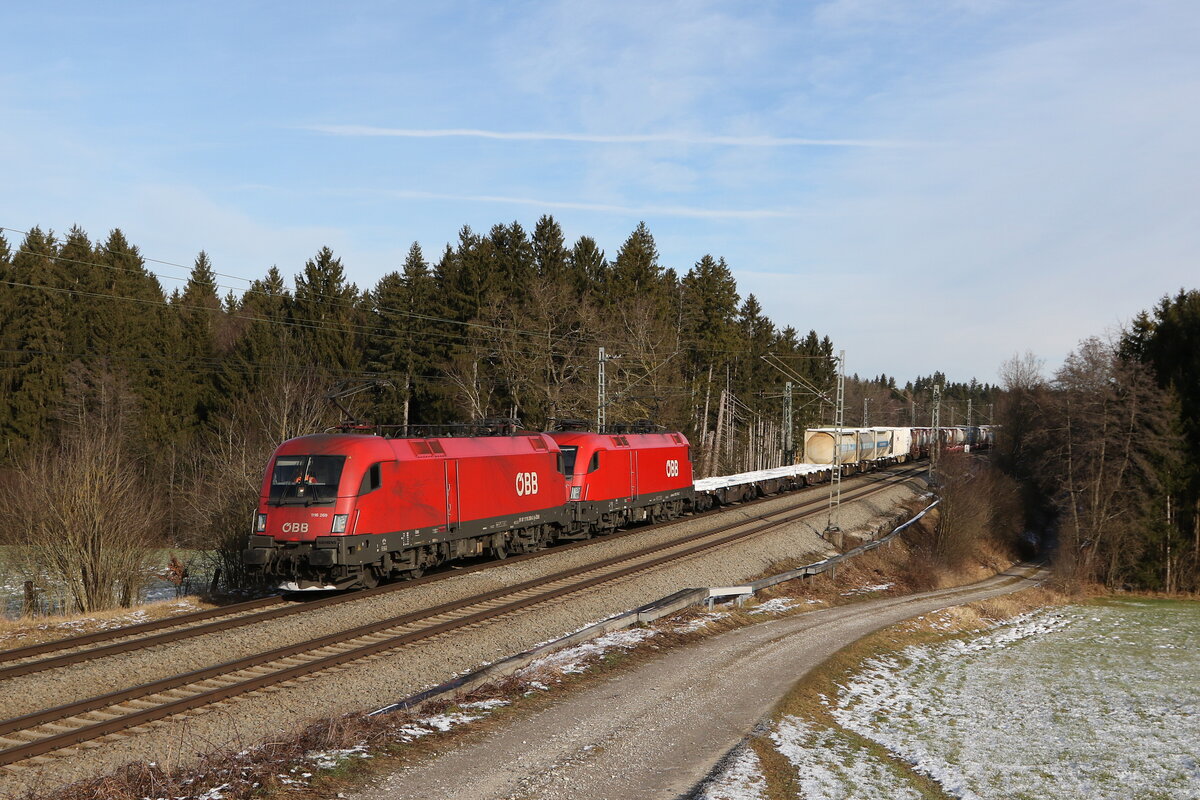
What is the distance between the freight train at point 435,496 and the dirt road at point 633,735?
293 inches

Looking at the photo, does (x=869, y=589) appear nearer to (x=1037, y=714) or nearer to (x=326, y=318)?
(x=1037, y=714)

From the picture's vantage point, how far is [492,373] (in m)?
56.4

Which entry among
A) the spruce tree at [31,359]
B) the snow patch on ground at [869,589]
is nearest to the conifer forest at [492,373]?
the spruce tree at [31,359]

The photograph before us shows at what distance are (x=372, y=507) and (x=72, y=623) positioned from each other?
5.90m

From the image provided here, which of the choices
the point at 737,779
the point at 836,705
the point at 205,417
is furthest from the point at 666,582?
the point at 205,417

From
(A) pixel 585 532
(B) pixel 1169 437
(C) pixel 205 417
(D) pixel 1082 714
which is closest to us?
(D) pixel 1082 714

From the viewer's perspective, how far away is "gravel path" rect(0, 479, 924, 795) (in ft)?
33.5

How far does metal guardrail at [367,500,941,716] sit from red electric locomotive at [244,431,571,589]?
5.32m

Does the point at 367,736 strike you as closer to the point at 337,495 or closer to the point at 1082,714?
the point at 337,495

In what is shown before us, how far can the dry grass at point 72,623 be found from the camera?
15.5 meters

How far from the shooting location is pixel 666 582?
2372cm

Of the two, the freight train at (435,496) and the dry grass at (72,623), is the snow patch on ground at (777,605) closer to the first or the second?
the freight train at (435,496)

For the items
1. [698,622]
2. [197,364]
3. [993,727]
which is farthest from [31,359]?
[993,727]

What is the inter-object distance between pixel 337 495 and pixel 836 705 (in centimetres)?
1075
